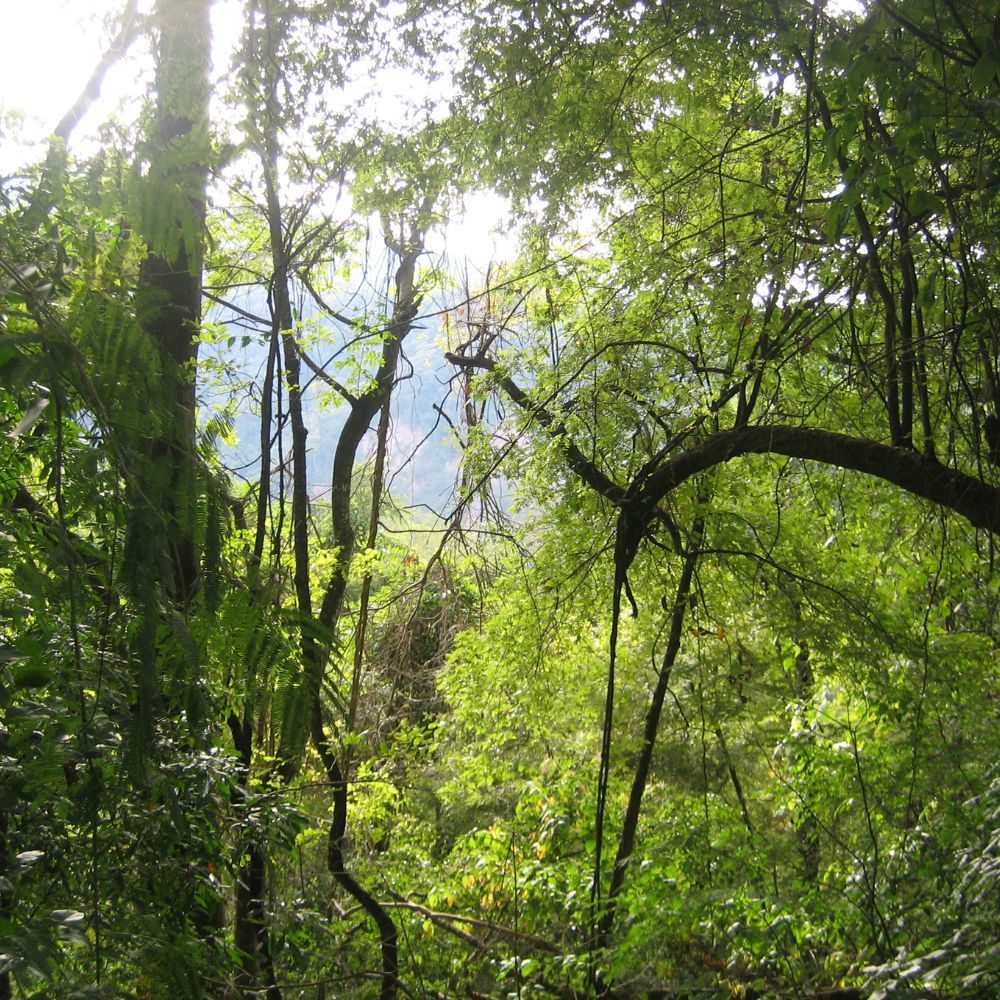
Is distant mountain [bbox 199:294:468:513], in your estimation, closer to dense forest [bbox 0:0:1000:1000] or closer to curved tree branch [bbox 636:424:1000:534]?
dense forest [bbox 0:0:1000:1000]

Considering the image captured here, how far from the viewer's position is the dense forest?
1627 millimetres

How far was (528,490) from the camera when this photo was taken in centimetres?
458

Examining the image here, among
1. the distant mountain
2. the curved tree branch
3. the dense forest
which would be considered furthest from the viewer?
the distant mountain

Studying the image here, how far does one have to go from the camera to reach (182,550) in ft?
8.59

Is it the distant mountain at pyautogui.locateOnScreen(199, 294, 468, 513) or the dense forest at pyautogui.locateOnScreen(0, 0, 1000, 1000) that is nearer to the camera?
the dense forest at pyautogui.locateOnScreen(0, 0, 1000, 1000)

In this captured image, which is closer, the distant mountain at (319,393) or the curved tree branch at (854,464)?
the curved tree branch at (854,464)

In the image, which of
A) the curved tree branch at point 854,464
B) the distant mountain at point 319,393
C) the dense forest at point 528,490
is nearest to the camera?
the dense forest at point 528,490

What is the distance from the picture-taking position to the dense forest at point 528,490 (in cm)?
163

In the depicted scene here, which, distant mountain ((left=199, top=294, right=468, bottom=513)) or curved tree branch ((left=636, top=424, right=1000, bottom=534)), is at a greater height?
distant mountain ((left=199, top=294, right=468, bottom=513))

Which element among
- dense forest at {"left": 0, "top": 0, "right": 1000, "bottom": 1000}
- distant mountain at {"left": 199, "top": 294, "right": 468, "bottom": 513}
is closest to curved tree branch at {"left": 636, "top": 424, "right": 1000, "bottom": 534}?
dense forest at {"left": 0, "top": 0, "right": 1000, "bottom": 1000}

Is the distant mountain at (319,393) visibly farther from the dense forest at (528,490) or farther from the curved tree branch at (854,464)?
the curved tree branch at (854,464)

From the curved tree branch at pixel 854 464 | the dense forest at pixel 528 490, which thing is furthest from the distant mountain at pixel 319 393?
the curved tree branch at pixel 854 464

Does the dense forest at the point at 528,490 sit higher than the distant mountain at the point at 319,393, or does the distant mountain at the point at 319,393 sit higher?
the distant mountain at the point at 319,393

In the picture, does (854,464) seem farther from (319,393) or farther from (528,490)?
(319,393)
